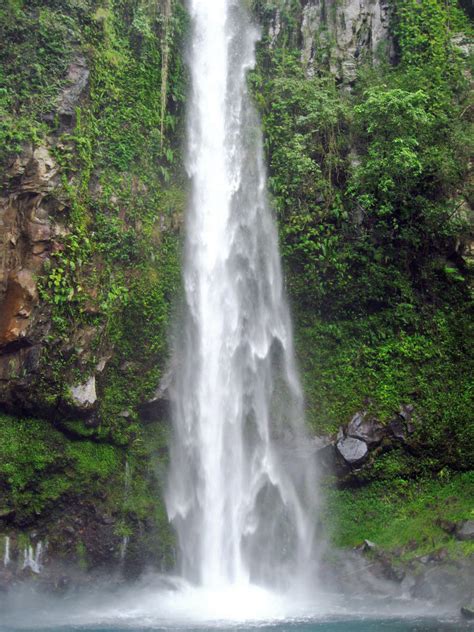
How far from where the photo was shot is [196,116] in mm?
15367

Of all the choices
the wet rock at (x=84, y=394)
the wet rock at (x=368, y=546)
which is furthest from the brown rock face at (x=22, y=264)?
the wet rock at (x=368, y=546)

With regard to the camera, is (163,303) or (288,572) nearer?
(288,572)

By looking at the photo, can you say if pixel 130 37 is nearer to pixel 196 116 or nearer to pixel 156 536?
pixel 196 116

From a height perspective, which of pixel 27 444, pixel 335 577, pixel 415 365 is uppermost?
pixel 415 365

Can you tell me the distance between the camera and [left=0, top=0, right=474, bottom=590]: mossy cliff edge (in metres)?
11.7

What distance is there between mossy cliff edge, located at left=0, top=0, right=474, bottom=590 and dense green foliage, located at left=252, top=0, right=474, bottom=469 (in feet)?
0.15

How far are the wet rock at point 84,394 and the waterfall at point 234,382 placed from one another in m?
1.89

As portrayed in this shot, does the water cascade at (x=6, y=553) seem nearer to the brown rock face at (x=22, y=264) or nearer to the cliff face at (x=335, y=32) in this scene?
the brown rock face at (x=22, y=264)

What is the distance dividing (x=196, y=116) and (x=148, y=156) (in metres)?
2.03

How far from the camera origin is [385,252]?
13875 mm

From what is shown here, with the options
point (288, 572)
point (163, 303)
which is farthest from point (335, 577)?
point (163, 303)

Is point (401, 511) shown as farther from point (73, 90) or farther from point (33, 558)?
point (73, 90)

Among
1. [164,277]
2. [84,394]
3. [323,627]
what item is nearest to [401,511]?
[323,627]

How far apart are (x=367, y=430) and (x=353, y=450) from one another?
54 centimetres
